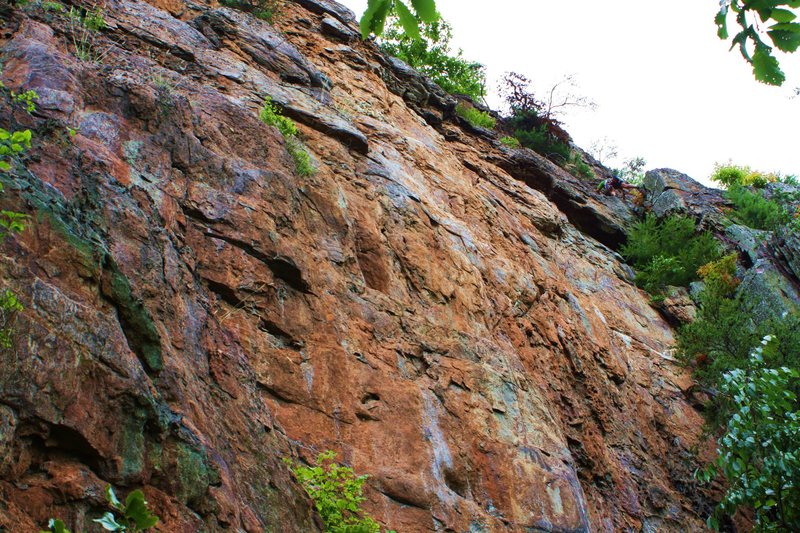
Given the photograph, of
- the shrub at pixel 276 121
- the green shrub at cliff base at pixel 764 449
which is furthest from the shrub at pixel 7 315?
the green shrub at cliff base at pixel 764 449

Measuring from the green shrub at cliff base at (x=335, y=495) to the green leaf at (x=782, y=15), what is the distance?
14.8ft

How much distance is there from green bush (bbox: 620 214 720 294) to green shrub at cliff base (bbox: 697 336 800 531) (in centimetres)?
771

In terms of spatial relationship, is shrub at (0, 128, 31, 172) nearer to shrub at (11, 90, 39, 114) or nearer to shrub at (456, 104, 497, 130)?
shrub at (11, 90, 39, 114)

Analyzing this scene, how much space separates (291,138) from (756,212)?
15028mm

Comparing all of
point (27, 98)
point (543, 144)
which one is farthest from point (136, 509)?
point (543, 144)

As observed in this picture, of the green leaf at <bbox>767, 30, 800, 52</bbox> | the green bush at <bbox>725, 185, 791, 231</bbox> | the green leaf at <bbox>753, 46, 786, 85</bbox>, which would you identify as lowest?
the green leaf at <bbox>753, 46, 786, 85</bbox>

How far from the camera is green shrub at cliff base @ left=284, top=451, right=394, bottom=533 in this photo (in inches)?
218

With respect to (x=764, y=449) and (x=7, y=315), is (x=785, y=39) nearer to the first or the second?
(x=7, y=315)

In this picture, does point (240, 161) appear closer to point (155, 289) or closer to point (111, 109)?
point (111, 109)

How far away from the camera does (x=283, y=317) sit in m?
7.04

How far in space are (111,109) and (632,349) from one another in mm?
10229

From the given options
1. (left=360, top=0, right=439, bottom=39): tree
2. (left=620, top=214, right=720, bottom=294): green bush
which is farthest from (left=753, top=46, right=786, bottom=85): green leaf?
(left=620, top=214, right=720, bottom=294): green bush

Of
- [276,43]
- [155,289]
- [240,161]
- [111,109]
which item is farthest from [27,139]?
[276,43]

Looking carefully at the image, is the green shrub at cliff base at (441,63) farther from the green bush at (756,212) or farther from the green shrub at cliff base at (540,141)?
the green bush at (756,212)
